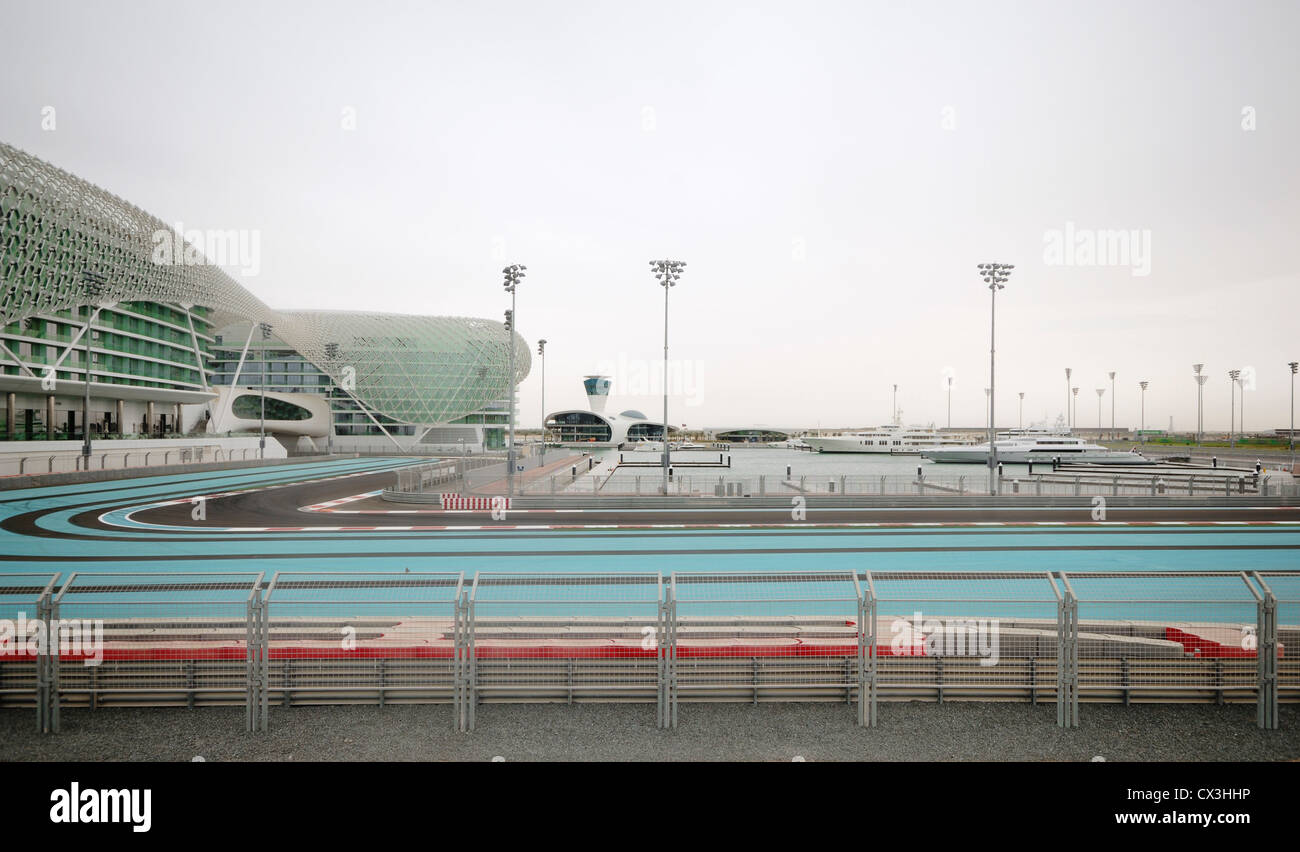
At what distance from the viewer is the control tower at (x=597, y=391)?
15738 cm

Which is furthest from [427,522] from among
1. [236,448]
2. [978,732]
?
[236,448]

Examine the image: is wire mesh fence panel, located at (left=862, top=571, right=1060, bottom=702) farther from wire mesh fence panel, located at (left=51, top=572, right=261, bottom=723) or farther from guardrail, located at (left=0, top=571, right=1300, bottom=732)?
wire mesh fence panel, located at (left=51, top=572, right=261, bottom=723)

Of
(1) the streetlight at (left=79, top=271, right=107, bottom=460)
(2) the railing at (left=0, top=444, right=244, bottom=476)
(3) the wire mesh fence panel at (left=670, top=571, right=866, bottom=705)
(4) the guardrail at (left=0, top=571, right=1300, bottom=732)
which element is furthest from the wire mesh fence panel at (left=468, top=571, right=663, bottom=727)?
(2) the railing at (left=0, top=444, right=244, bottom=476)

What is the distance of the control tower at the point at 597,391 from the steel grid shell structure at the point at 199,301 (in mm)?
Answer: 45473

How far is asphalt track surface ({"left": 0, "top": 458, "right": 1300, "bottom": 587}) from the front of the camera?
1553 cm

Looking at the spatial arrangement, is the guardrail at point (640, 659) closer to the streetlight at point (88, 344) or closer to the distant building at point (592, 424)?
the streetlight at point (88, 344)

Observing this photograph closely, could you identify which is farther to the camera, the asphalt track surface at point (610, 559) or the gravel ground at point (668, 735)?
the asphalt track surface at point (610, 559)

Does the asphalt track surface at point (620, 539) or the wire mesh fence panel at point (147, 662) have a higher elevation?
the wire mesh fence panel at point (147, 662)

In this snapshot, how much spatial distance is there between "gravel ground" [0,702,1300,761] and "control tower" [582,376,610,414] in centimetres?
15060

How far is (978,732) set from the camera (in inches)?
237

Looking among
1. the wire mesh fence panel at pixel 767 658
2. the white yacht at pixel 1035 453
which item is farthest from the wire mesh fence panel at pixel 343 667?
the white yacht at pixel 1035 453

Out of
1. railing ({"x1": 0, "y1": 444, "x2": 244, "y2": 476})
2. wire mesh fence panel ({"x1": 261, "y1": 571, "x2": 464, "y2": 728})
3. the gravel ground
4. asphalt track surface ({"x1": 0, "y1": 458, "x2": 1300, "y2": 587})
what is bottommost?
asphalt track surface ({"x1": 0, "y1": 458, "x2": 1300, "y2": 587})

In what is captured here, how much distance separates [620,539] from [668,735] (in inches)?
516
